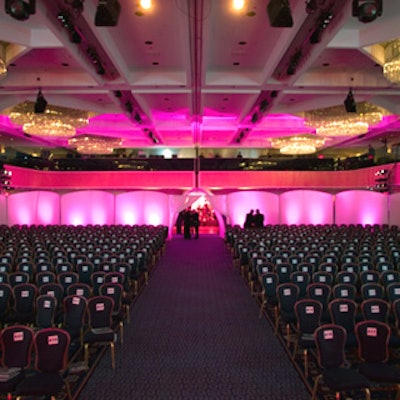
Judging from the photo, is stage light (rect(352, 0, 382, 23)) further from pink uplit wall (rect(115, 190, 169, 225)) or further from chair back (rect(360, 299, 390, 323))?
pink uplit wall (rect(115, 190, 169, 225))

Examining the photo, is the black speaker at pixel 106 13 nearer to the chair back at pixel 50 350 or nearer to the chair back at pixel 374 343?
the chair back at pixel 50 350

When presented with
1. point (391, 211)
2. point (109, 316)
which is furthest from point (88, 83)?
point (391, 211)

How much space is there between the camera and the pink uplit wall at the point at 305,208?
23828 millimetres

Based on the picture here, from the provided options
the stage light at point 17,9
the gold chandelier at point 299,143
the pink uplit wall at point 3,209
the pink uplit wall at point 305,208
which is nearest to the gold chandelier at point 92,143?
the pink uplit wall at point 3,209

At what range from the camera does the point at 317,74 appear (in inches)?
579

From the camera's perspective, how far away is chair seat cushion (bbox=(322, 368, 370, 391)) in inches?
209

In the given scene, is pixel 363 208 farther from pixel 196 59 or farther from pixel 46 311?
pixel 46 311

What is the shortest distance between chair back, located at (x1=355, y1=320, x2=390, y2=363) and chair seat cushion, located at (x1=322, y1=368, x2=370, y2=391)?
479mm

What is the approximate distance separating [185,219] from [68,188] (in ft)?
31.3

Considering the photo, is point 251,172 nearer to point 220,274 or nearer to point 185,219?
point 185,219

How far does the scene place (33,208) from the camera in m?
23.3

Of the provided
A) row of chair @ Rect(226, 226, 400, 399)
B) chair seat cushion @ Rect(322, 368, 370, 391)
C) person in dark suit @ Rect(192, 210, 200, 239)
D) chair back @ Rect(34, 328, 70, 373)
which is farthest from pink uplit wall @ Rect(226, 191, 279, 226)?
chair back @ Rect(34, 328, 70, 373)

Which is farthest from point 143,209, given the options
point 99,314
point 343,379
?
point 343,379

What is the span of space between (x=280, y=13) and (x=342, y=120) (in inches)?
410
